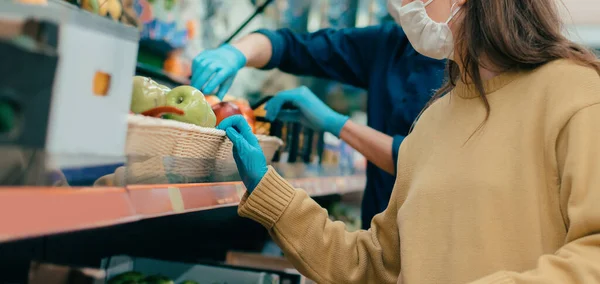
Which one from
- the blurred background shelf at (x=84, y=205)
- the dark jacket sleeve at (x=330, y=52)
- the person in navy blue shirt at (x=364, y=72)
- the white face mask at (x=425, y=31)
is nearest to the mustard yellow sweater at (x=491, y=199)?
the white face mask at (x=425, y=31)

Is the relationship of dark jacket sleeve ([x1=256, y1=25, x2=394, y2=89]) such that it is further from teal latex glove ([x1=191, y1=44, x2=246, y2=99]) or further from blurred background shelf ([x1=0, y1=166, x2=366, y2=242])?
blurred background shelf ([x1=0, y1=166, x2=366, y2=242])

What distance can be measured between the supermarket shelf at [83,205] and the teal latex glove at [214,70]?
693mm

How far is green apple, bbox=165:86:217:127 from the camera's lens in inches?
51.6

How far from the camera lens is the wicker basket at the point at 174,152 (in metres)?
0.87

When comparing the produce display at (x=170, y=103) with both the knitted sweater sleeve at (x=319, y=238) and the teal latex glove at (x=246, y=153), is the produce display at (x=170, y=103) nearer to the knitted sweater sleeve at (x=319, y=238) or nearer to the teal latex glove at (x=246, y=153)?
the teal latex glove at (x=246, y=153)

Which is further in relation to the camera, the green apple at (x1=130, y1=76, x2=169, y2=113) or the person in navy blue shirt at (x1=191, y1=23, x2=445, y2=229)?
the person in navy blue shirt at (x1=191, y1=23, x2=445, y2=229)

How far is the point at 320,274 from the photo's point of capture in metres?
1.43

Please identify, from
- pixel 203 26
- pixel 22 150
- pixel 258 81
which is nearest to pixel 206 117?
pixel 22 150

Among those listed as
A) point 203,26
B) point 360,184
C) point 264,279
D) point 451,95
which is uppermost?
point 203,26

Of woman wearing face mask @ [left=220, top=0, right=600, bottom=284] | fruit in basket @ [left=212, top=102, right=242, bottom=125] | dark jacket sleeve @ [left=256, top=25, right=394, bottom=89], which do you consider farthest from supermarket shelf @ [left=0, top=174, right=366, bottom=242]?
dark jacket sleeve @ [left=256, top=25, right=394, bottom=89]

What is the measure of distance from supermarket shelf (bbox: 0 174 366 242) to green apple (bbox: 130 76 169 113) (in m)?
0.22

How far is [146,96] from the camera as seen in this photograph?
126cm

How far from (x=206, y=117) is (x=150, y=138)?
43 cm

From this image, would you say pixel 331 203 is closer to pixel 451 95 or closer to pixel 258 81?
pixel 258 81
